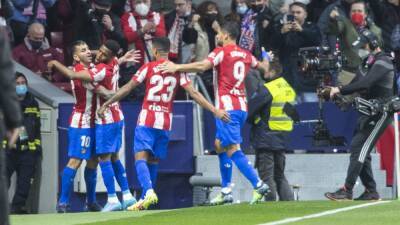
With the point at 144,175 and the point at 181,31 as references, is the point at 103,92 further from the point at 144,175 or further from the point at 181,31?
the point at 181,31

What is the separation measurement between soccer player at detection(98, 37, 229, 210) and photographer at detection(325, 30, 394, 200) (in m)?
2.12

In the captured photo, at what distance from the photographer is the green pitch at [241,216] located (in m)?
13.5

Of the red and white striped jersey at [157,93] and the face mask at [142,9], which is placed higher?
the face mask at [142,9]

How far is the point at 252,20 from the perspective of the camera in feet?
69.0

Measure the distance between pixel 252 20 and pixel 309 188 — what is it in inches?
118

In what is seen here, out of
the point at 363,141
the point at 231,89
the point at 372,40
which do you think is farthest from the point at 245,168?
the point at 372,40

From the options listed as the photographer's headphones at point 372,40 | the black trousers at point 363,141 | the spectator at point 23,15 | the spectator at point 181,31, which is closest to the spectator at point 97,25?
the spectator at point 23,15

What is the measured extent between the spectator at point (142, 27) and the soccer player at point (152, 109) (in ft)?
12.2

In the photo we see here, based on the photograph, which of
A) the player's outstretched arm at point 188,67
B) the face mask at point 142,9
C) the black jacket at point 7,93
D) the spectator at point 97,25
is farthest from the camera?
the face mask at point 142,9

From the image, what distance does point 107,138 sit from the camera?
58.6 feet

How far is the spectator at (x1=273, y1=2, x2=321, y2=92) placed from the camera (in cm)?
2045

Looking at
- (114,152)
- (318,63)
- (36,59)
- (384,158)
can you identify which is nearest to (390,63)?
(318,63)

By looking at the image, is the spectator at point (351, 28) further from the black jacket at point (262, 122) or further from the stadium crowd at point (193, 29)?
the black jacket at point (262, 122)

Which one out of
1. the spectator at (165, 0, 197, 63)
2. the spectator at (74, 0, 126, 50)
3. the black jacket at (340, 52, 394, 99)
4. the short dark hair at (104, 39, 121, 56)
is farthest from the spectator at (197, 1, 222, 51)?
the black jacket at (340, 52, 394, 99)
